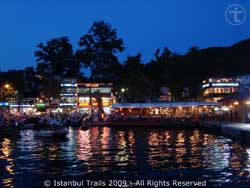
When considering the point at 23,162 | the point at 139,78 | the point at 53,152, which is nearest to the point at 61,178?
the point at 23,162

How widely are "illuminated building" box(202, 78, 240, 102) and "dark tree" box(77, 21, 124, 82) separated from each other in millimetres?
24624

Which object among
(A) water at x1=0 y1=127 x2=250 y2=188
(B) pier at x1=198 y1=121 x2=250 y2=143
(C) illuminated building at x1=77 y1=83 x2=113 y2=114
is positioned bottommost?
(A) water at x1=0 y1=127 x2=250 y2=188

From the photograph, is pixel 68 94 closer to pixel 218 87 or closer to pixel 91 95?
pixel 91 95

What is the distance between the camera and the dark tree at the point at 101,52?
133 metres

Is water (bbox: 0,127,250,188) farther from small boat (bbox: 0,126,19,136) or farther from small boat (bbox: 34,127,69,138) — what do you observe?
small boat (bbox: 0,126,19,136)

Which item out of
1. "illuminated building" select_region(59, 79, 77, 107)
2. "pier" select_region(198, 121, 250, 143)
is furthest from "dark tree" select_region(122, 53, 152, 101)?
"pier" select_region(198, 121, 250, 143)

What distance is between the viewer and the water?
26875mm

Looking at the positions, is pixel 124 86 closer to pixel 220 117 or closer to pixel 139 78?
pixel 139 78

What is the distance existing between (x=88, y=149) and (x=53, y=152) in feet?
12.1

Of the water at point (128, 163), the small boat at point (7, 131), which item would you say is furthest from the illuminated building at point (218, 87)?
the water at point (128, 163)

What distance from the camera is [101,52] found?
437 ft

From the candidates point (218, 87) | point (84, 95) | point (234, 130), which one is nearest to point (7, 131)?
point (234, 130)

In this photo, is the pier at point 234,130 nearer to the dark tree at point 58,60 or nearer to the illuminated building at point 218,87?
the illuminated building at point 218,87

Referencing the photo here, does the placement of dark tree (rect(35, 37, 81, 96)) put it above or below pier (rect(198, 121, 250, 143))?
above
